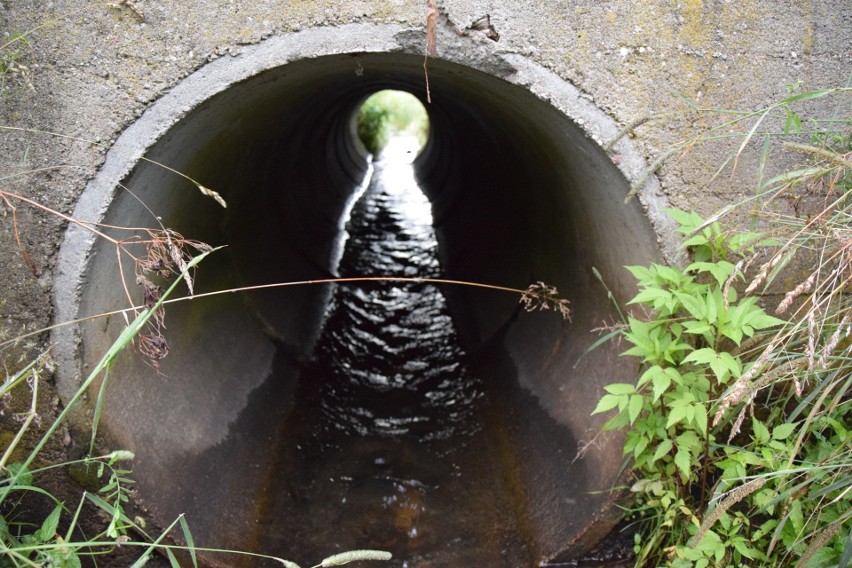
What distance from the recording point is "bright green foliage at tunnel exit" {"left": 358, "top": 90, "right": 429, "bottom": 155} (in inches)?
530

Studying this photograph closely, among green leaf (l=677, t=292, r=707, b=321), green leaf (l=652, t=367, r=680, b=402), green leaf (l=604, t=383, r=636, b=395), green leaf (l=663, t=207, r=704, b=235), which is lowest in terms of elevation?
green leaf (l=604, t=383, r=636, b=395)

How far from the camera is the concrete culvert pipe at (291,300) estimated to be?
112 inches

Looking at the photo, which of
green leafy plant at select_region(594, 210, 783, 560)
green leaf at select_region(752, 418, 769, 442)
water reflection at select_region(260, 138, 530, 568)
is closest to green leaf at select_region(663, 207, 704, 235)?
green leafy plant at select_region(594, 210, 783, 560)

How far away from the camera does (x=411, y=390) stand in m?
5.19

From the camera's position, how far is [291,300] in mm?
5613

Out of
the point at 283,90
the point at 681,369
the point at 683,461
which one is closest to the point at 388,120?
the point at 283,90

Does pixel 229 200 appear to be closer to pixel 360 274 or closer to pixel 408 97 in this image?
pixel 360 274

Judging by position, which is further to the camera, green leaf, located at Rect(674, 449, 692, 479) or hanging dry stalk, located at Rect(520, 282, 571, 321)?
hanging dry stalk, located at Rect(520, 282, 571, 321)

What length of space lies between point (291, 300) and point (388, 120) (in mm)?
9481

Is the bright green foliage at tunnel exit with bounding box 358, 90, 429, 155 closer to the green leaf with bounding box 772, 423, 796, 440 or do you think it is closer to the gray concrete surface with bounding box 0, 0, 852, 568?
the gray concrete surface with bounding box 0, 0, 852, 568

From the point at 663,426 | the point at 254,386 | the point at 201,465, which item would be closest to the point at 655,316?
the point at 663,426

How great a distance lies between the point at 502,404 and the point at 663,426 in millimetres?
2032

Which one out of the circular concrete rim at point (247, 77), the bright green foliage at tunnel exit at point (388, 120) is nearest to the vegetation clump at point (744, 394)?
the circular concrete rim at point (247, 77)

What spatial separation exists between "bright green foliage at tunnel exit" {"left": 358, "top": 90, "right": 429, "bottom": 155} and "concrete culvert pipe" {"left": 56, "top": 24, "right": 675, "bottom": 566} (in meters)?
7.57
